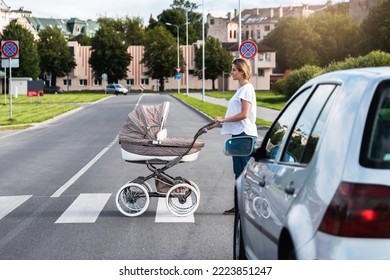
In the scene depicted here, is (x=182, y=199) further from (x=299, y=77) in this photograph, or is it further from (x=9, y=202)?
(x=299, y=77)

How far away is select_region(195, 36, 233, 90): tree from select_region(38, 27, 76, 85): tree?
66.4 feet

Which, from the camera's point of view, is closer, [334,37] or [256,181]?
[256,181]

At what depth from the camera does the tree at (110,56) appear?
134250mm

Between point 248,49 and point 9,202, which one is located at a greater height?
point 248,49

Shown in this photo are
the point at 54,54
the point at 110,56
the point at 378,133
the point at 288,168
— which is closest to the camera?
the point at 378,133

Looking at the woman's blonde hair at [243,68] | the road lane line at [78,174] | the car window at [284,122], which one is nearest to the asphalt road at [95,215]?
the road lane line at [78,174]

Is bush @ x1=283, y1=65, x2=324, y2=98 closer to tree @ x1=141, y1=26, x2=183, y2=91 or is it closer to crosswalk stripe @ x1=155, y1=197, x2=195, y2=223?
crosswalk stripe @ x1=155, y1=197, x2=195, y2=223

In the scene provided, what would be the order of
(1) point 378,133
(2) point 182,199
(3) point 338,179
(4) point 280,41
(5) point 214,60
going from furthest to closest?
(4) point 280,41 < (5) point 214,60 < (2) point 182,199 < (1) point 378,133 < (3) point 338,179

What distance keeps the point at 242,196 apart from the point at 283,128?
0.57 m

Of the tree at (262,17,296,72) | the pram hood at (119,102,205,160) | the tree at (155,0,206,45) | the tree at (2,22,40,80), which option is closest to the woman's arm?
the pram hood at (119,102,205,160)

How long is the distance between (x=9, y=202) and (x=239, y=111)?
139 inches

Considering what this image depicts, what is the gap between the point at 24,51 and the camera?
11088 cm

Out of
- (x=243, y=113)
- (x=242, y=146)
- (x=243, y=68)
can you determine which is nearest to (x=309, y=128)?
(x=242, y=146)
